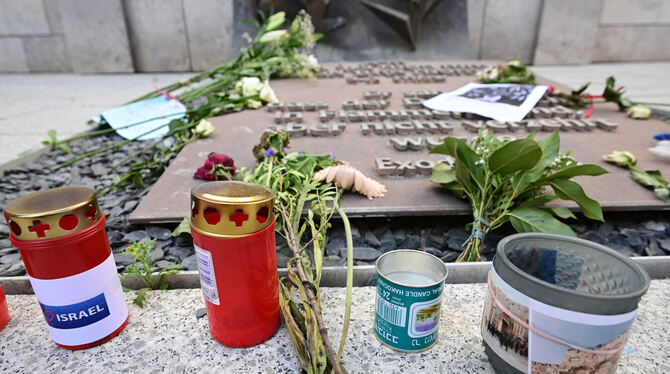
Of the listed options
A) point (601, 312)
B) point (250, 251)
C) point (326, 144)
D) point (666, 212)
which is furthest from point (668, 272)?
point (326, 144)

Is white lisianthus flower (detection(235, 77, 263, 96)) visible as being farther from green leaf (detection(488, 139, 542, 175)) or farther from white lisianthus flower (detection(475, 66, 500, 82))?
green leaf (detection(488, 139, 542, 175))

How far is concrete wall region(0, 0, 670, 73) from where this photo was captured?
6012mm

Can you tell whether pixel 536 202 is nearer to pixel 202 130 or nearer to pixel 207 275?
pixel 207 275

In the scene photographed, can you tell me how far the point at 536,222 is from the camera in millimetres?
1380

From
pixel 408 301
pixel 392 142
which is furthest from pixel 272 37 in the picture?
pixel 408 301

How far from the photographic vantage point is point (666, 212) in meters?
1.76

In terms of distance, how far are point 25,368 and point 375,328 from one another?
0.89 meters

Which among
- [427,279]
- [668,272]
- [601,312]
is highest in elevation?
[601,312]

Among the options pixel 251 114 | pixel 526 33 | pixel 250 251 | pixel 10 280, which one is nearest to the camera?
pixel 250 251

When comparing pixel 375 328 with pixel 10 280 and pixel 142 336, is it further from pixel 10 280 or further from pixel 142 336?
pixel 10 280

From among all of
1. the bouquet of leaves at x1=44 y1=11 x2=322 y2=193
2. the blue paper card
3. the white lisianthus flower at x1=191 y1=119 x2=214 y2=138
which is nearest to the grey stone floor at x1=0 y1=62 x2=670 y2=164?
the blue paper card

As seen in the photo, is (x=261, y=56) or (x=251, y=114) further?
(x=261, y=56)

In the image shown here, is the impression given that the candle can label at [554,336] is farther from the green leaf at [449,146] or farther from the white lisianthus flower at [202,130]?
the white lisianthus flower at [202,130]

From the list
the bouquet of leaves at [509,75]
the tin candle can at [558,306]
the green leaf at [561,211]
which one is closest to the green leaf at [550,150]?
the green leaf at [561,211]
